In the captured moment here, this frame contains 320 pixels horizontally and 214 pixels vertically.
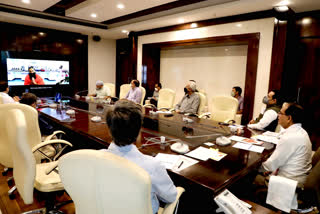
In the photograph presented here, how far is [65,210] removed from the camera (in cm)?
208

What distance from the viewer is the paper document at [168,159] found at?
1548mm

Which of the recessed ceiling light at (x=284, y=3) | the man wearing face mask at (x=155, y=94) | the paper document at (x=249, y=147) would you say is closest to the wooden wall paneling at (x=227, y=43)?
the man wearing face mask at (x=155, y=94)

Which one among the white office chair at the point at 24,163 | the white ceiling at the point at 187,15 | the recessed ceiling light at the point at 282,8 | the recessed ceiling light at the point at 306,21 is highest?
the white ceiling at the point at 187,15

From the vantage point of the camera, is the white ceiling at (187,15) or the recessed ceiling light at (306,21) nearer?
the white ceiling at (187,15)

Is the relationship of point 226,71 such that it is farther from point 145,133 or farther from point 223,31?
point 145,133

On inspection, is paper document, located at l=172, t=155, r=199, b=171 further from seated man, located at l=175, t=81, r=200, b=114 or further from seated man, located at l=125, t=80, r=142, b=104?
seated man, located at l=125, t=80, r=142, b=104

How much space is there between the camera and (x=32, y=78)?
21.3 ft

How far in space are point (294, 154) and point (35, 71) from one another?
6890 mm

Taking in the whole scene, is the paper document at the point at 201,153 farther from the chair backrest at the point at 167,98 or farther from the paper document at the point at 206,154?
the chair backrest at the point at 167,98

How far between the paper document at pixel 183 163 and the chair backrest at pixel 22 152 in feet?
3.38

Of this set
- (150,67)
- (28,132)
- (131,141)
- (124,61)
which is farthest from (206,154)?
(124,61)

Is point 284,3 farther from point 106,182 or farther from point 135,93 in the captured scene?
point 106,182

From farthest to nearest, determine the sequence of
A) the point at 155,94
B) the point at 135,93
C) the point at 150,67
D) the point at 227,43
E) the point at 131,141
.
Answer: the point at 150,67, the point at 155,94, the point at 227,43, the point at 135,93, the point at 131,141

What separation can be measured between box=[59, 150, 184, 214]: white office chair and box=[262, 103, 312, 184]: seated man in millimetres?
1327
